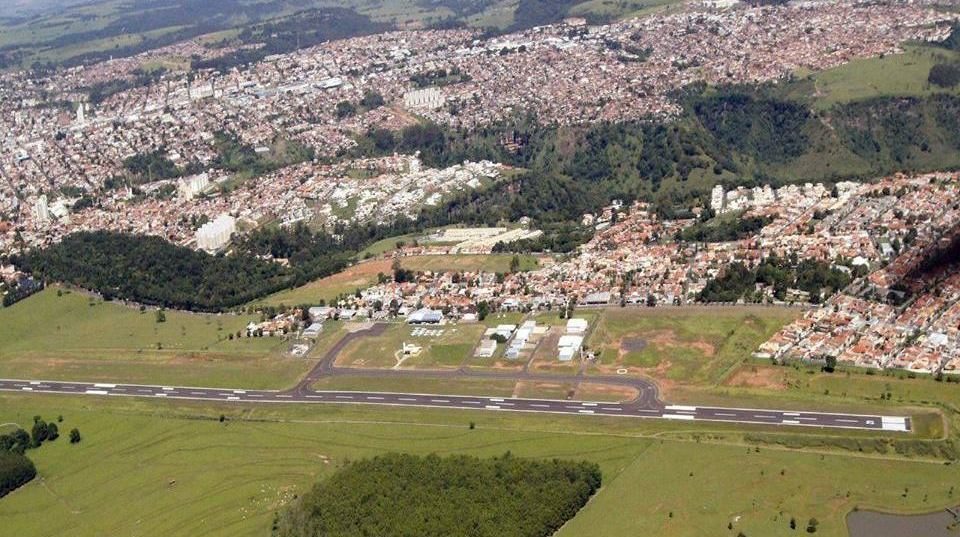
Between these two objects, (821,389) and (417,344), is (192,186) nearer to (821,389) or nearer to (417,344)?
(417,344)

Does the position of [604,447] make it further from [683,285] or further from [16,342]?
[16,342]

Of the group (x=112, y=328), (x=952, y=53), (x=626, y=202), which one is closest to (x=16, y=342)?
(x=112, y=328)

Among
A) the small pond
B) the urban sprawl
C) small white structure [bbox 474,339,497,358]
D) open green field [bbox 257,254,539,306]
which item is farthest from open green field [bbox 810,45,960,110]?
the small pond

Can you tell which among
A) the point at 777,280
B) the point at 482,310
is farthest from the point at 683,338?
the point at 482,310

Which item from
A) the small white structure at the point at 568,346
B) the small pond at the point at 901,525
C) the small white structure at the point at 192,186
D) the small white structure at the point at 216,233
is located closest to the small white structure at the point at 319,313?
the small white structure at the point at 568,346

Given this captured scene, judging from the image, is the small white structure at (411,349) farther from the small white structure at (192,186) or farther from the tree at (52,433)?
the small white structure at (192,186)
